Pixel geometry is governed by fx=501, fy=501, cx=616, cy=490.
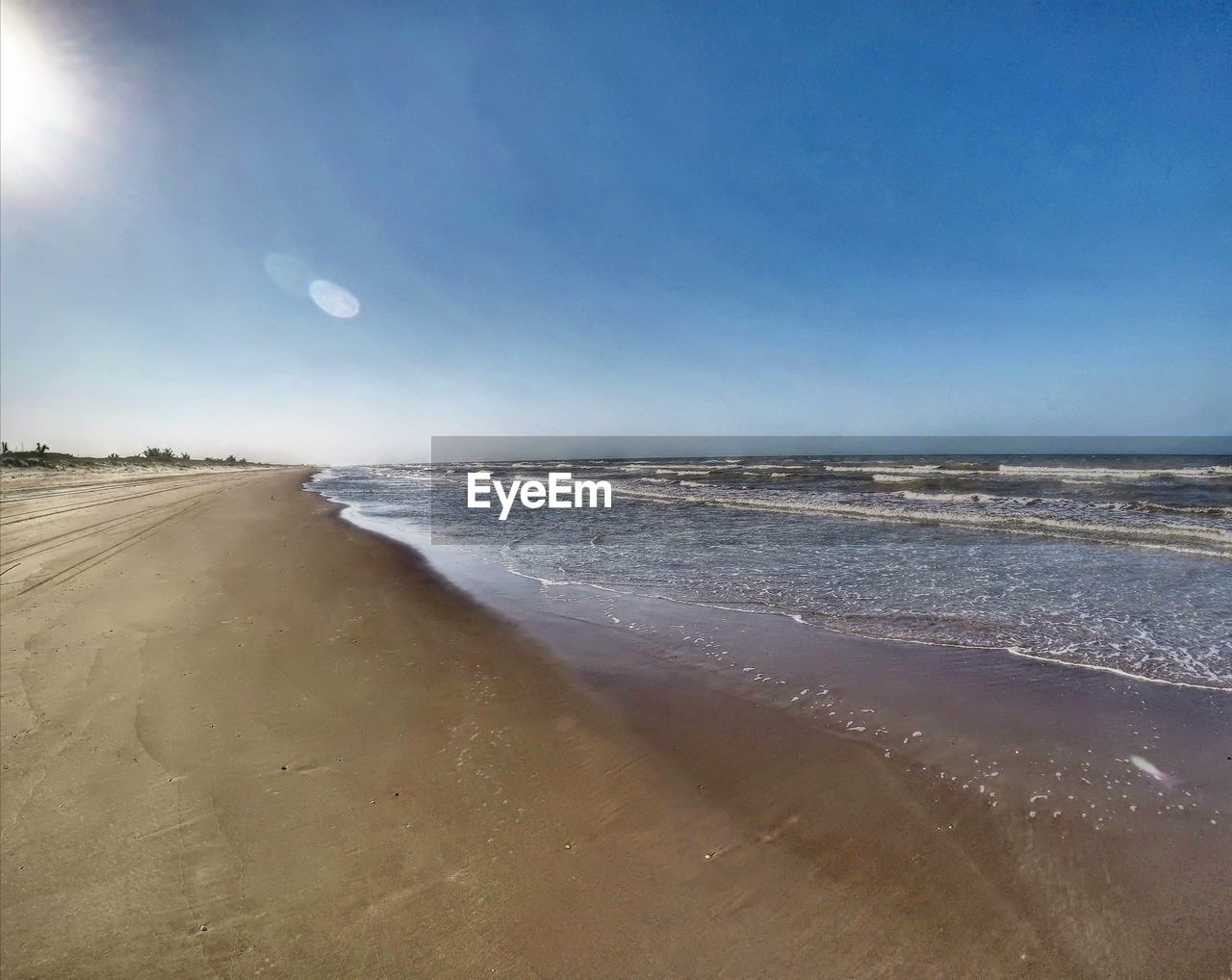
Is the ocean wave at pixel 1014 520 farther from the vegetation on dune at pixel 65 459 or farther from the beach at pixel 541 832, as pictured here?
the vegetation on dune at pixel 65 459

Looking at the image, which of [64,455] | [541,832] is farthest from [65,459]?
[541,832]

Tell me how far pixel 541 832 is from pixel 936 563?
1010cm

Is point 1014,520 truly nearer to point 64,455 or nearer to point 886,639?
point 886,639

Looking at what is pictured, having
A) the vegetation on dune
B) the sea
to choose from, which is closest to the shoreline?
the sea

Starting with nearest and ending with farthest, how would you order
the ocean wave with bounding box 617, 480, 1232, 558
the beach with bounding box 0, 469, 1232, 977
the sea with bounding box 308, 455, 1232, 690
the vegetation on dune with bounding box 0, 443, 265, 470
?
the beach with bounding box 0, 469, 1232, 977, the sea with bounding box 308, 455, 1232, 690, the ocean wave with bounding box 617, 480, 1232, 558, the vegetation on dune with bounding box 0, 443, 265, 470

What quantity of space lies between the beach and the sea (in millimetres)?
1306

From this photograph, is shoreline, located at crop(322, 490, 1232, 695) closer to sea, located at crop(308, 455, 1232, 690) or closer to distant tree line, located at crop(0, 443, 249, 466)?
sea, located at crop(308, 455, 1232, 690)

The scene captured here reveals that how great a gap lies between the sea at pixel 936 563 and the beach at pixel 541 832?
4.28 ft

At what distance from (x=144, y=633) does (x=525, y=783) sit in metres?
5.78

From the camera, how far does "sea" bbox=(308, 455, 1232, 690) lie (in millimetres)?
6355

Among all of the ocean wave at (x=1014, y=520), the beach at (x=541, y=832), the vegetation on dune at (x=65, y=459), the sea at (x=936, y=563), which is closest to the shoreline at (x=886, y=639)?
the sea at (x=936, y=563)

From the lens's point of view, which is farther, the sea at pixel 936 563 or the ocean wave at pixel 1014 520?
the ocean wave at pixel 1014 520

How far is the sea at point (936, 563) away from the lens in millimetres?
6355

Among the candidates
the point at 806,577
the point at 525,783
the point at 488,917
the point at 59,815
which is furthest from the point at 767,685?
the point at 59,815
